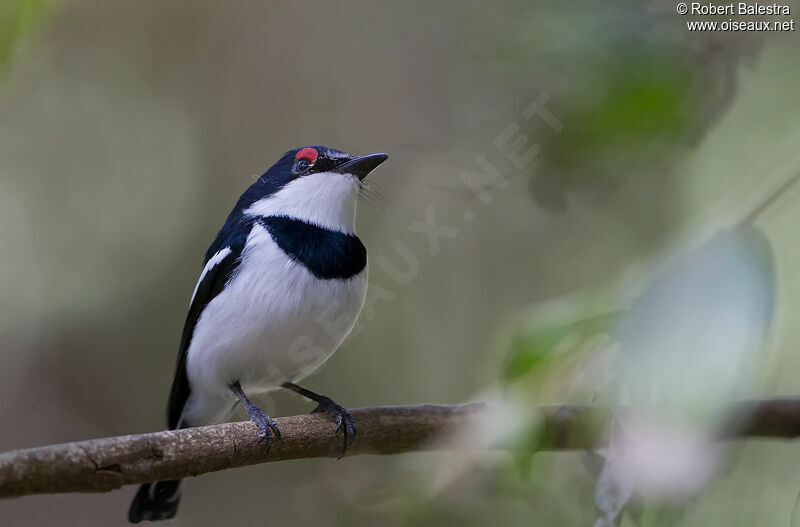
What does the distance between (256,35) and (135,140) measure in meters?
0.91

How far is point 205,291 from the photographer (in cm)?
300

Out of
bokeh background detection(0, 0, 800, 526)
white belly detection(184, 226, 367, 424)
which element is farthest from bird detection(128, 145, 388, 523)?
bokeh background detection(0, 0, 800, 526)

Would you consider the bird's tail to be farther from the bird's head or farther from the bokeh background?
the bird's head

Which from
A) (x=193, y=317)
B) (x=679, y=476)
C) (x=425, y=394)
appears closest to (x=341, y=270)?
(x=193, y=317)

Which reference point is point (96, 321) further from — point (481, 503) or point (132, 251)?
point (481, 503)

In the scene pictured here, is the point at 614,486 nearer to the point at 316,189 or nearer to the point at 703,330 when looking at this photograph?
the point at 703,330

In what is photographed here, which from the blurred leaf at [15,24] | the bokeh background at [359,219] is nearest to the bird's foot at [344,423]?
the bokeh background at [359,219]

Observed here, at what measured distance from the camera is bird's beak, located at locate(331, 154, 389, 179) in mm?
2980

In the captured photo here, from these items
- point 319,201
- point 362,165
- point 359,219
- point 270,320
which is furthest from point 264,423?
point 359,219

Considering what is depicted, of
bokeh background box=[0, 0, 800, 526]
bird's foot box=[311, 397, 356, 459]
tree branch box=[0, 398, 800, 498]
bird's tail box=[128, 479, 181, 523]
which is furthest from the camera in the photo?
bird's tail box=[128, 479, 181, 523]

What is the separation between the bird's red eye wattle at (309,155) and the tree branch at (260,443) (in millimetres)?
992

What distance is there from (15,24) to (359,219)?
312 centimetres

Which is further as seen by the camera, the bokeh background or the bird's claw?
the bird's claw

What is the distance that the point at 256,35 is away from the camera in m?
4.69
